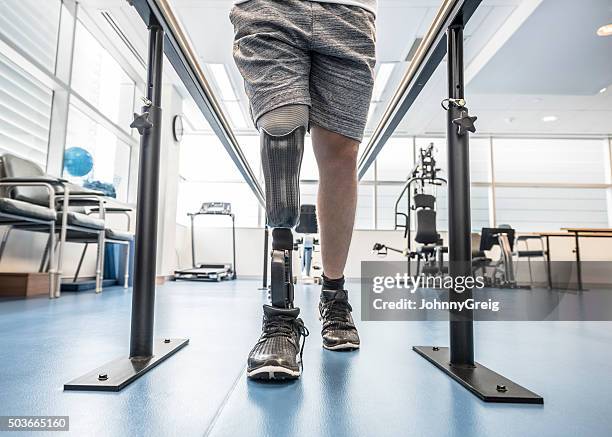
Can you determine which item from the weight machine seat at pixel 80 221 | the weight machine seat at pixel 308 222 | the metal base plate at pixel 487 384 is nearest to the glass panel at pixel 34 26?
the weight machine seat at pixel 80 221

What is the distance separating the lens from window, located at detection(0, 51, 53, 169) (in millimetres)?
2922

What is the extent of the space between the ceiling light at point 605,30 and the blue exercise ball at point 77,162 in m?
4.79

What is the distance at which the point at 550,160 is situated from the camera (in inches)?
284

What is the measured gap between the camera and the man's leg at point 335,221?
0.95 m

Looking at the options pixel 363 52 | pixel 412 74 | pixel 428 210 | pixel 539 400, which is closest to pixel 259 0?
pixel 363 52

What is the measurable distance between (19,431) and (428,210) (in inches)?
158

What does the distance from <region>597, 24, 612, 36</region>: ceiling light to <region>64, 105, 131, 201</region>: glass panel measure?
479 centimetres

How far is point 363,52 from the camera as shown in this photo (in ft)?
2.88

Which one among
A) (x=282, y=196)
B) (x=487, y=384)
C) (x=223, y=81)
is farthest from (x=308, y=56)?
(x=223, y=81)

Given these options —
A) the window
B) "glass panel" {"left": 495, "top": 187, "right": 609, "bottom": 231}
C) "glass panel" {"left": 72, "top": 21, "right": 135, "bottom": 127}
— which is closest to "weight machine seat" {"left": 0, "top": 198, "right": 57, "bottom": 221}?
the window

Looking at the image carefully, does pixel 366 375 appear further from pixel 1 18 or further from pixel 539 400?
pixel 1 18

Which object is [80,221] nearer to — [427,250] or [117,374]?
[117,374]

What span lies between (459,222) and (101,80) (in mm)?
4839

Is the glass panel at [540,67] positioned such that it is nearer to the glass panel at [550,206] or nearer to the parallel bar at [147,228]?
the glass panel at [550,206]
